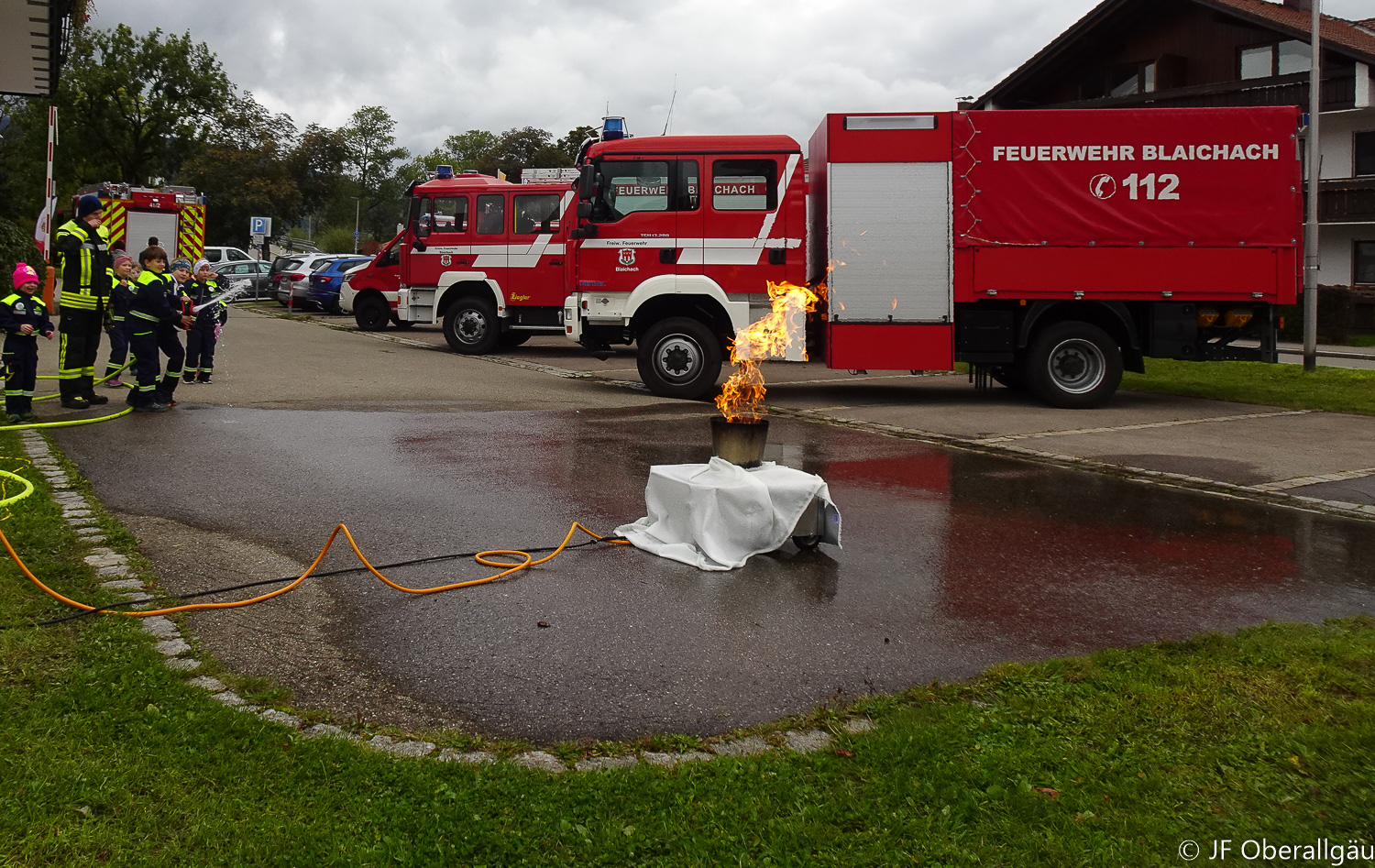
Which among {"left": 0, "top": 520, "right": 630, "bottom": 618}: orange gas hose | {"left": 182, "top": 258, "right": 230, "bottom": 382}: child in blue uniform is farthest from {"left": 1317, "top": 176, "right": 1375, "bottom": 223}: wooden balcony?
{"left": 0, "top": 520, "right": 630, "bottom": 618}: orange gas hose

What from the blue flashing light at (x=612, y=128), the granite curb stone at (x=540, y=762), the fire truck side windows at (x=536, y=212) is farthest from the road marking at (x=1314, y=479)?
the fire truck side windows at (x=536, y=212)

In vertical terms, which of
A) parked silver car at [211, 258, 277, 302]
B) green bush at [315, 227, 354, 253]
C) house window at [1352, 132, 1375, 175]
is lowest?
parked silver car at [211, 258, 277, 302]

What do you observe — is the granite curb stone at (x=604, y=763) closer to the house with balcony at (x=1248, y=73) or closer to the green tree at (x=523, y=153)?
the house with balcony at (x=1248, y=73)

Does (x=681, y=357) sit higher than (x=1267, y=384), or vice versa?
(x=681, y=357)

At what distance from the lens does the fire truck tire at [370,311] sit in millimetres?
26406

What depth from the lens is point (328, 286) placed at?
106 ft

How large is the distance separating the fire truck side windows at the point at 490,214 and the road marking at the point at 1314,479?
14.6m

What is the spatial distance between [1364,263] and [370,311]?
103 feet

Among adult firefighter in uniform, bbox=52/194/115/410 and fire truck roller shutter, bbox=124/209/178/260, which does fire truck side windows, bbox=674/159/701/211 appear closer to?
adult firefighter in uniform, bbox=52/194/115/410

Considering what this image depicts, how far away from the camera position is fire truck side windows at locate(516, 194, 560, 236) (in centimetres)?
2083

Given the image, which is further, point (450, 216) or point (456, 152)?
point (456, 152)

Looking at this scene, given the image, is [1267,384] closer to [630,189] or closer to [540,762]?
[630,189]

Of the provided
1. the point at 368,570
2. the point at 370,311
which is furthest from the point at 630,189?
the point at 370,311

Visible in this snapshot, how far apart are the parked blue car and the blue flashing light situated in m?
18.4
